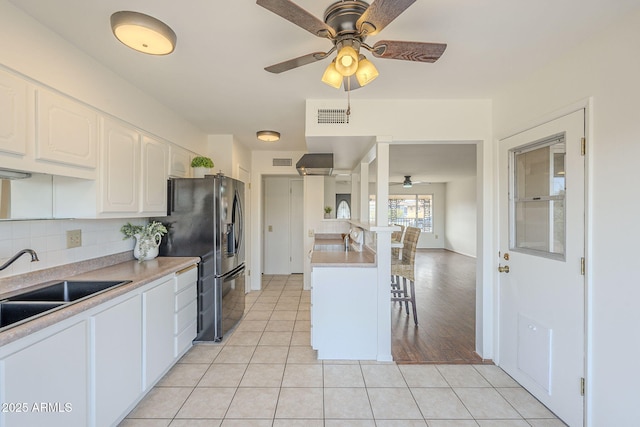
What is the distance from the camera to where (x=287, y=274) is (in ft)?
18.8

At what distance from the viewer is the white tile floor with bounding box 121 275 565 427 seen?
5.95 feet

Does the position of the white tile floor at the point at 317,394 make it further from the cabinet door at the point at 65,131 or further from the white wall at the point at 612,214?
the cabinet door at the point at 65,131

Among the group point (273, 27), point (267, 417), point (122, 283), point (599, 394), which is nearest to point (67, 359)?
point (122, 283)

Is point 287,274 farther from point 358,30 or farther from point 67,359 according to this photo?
point 358,30

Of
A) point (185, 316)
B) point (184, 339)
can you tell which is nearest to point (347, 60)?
point (185, 316)

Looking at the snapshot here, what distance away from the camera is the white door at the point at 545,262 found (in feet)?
5.65

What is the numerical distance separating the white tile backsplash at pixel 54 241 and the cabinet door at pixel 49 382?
0.71m

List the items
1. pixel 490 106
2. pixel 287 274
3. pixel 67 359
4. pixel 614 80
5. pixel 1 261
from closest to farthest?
1. pixel 67 359
2. pixel 614 80
3. pixel 1 261
4. pixel 490 106
5. pixel 287 274

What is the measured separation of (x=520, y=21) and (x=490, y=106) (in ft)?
3.72

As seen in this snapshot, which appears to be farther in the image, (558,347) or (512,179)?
(512,179)

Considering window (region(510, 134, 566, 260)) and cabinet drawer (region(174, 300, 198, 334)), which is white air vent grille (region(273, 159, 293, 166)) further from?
window (region(510, 134, 566, 260))

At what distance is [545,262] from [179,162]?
3480 millimetres

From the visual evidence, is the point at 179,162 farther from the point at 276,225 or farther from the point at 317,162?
the point at 276,225

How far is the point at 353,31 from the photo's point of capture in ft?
4.20
